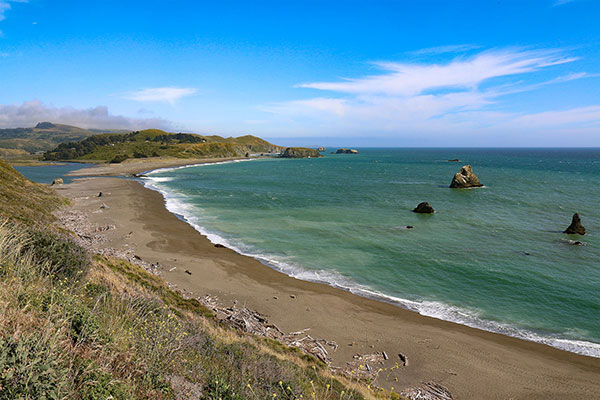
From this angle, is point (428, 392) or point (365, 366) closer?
point (428, 392)

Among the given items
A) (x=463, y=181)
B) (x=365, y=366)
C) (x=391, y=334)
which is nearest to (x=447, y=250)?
(x=391, y=334)

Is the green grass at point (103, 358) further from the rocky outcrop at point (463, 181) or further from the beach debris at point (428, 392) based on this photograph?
the rocky outcrop at point (463, 181)

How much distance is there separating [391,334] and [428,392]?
13.9 ft

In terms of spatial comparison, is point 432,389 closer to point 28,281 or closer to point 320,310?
point 320,310

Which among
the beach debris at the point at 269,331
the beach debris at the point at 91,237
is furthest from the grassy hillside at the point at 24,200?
the beach debris at the point at 269,331

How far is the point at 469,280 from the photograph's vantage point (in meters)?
23.3

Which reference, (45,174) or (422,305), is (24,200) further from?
(45,174)

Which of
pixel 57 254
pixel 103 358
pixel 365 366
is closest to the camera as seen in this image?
pixel 103 358

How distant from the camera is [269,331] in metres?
15.3

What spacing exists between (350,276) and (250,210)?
26.8 metres

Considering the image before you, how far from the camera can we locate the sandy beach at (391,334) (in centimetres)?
1284

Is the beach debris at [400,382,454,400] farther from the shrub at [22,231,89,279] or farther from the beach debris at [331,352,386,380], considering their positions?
the shrub at [22,231,89,279]

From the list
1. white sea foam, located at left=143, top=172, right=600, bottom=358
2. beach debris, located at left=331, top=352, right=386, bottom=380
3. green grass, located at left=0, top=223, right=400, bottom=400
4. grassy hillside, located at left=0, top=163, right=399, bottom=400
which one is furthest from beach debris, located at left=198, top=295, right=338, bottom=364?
white sea foam, located at left=143, top=172, right=600, bottom=358

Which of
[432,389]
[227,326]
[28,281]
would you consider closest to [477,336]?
[432,389]
